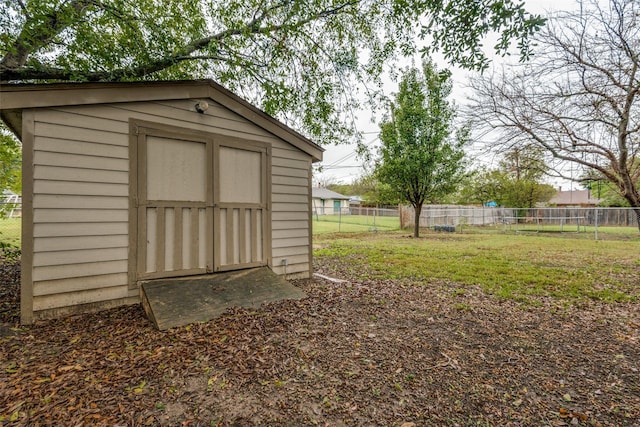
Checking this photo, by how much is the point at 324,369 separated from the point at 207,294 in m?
1.80

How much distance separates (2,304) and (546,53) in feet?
37.8

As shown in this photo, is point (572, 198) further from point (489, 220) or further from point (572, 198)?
point (489, 220)

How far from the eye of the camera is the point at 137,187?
3.43 metres

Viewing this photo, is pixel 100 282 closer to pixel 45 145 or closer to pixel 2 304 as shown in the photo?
pixel 2 304

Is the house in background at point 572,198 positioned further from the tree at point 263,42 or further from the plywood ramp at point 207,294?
the plywood ramp at point 207,294

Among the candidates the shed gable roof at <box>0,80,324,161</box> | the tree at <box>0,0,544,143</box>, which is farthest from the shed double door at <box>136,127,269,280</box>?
the tree at <box>0,0,544,143</box>

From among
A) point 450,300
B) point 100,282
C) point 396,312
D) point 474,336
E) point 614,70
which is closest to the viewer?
point 474,336

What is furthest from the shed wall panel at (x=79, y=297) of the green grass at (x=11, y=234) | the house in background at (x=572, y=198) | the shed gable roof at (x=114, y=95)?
the house in background at (x=572, y=198)

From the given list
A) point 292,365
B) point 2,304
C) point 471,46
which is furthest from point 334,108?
point 2,304

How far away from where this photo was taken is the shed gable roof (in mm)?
2822

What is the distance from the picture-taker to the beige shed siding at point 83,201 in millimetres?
2939

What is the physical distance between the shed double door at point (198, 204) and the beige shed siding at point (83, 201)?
0.20 metres

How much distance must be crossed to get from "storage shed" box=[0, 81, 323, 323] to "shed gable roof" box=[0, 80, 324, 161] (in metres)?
0.01

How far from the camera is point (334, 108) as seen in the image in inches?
262
